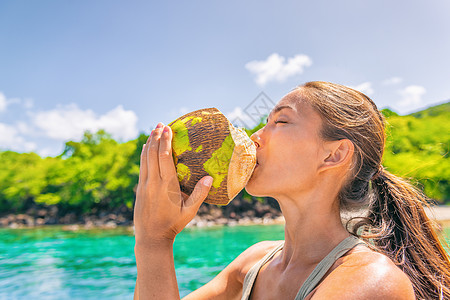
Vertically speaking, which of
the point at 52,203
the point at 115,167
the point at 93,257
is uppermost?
the point at 115,167

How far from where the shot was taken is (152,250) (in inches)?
52.2

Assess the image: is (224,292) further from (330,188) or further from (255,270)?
(330,188)

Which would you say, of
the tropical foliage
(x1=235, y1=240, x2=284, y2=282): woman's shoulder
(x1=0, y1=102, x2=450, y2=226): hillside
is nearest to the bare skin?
(x1=235, y1=240, x2=284, y2=282): woman's shoulder

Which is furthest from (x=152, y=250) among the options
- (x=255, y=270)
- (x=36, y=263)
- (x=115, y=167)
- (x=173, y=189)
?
(x=115, y=167)

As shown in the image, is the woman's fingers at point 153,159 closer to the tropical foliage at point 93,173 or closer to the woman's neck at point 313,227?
the woman's neck at point 313,227

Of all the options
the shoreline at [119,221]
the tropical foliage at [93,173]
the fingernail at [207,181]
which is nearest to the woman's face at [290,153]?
the fingernail at [207,181]

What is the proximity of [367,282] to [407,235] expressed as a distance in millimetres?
599

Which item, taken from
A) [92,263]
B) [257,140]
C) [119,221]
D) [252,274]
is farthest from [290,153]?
[119,221]

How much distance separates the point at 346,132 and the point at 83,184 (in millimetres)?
35646

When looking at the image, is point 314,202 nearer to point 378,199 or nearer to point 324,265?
point 324,265

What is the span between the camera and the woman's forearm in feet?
4.21

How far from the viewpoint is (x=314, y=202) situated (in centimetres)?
153

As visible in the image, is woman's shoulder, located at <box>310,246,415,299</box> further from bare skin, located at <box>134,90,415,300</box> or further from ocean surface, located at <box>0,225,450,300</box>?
ocean surface, located at <box>0,225,450,300</box>

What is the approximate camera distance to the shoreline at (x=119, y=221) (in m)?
26.7
